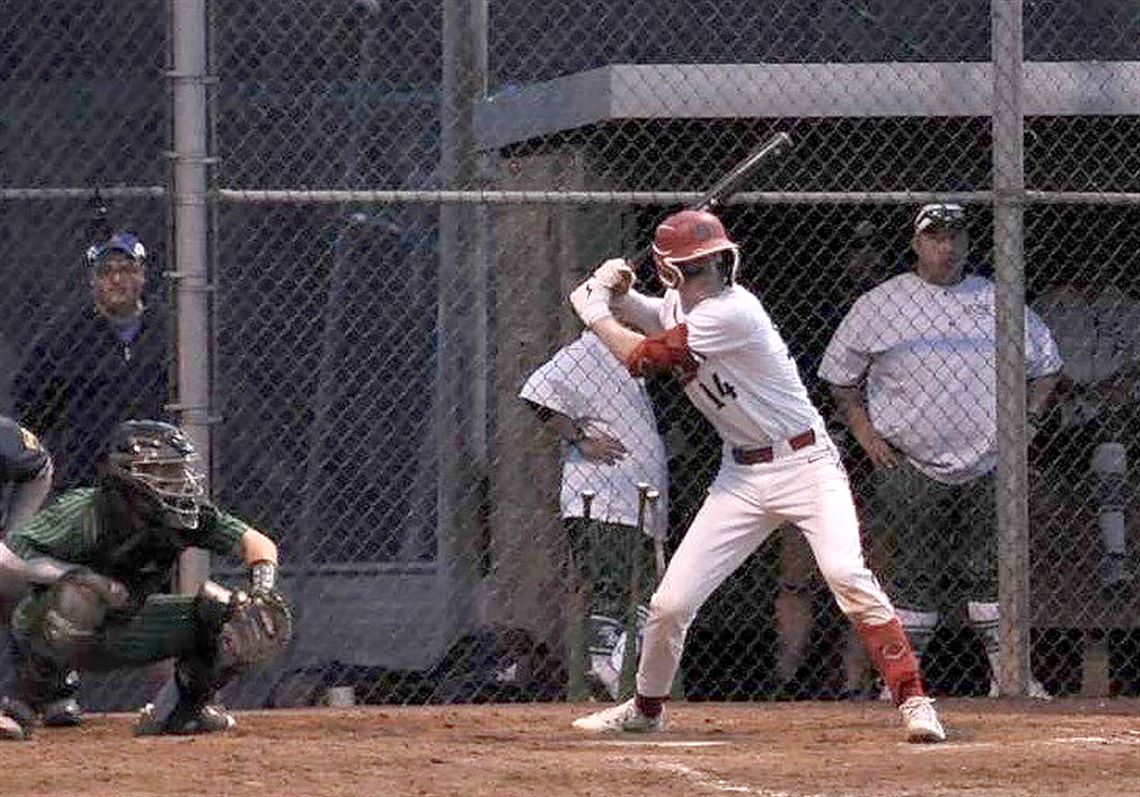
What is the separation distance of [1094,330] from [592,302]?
2808 millimetres

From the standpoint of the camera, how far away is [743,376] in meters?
8.81

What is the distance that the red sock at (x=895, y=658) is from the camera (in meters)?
8.71

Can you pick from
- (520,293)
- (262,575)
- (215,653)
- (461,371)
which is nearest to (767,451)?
(262,575)

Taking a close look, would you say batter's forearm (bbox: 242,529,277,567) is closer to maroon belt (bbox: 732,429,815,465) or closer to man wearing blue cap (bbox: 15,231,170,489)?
man wearing blue cap (bbox: 15,231,170,489)

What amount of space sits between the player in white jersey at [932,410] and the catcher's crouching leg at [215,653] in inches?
99.8

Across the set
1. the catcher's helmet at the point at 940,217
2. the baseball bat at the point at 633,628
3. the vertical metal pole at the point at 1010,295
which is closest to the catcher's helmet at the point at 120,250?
the baseball bat at the point at 633,628

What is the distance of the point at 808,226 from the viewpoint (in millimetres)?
11164

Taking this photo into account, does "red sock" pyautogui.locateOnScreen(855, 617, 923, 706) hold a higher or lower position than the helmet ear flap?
lower

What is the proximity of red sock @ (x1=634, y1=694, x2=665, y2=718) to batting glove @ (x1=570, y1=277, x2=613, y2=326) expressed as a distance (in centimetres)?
119

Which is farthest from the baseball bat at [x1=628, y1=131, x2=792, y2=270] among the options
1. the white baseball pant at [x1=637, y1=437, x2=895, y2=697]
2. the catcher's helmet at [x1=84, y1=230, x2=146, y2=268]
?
the catcher's helmet at [x1=84, y1=230, x2=146, y2=268]

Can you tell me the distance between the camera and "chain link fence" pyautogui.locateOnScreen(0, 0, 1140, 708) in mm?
10234

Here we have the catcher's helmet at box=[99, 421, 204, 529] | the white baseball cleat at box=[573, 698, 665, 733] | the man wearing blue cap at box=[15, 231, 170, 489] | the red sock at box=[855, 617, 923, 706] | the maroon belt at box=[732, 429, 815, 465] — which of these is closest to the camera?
the catcher's helmet at box=[99, 421, 204, 529]

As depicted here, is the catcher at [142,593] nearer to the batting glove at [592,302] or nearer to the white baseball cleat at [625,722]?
the white baseball cleat at [625,722]

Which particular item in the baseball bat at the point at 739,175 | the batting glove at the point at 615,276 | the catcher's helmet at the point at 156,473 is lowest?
the catcher's helmet at the point at 156,473
